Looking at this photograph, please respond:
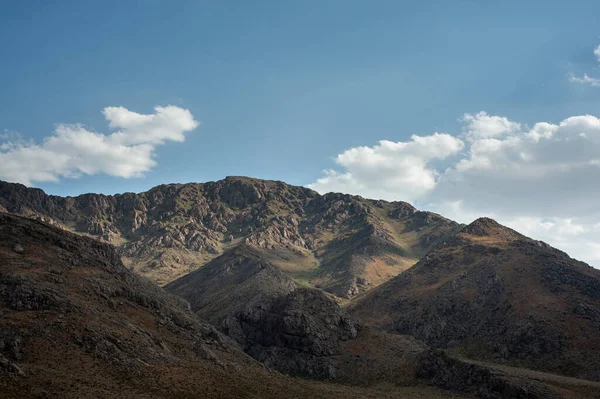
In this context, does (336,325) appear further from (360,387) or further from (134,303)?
(134,303)

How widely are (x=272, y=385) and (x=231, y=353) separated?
17177 mm

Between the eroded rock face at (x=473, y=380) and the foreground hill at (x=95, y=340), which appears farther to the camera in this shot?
the eroded rock face at (x=473, y=380)

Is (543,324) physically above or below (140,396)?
above

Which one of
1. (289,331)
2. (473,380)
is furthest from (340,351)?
(473,380)

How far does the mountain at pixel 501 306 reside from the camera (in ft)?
323

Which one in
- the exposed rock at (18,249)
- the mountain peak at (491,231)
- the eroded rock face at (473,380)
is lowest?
the eroded rock face at (473,380)

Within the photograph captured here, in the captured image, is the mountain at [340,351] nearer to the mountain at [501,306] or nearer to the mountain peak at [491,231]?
the mountain at [501,306]

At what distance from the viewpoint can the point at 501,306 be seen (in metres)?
119

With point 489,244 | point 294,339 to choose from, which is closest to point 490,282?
point 489,244

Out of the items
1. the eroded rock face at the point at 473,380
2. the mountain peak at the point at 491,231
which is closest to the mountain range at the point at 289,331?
the eroded rock face at the point at 473,380

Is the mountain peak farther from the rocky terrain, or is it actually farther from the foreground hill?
the foreground hill

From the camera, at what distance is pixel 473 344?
4449 inches

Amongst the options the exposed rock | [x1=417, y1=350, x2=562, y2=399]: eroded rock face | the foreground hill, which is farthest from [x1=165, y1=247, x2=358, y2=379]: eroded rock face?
the exposed rock

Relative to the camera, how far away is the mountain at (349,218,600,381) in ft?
323
